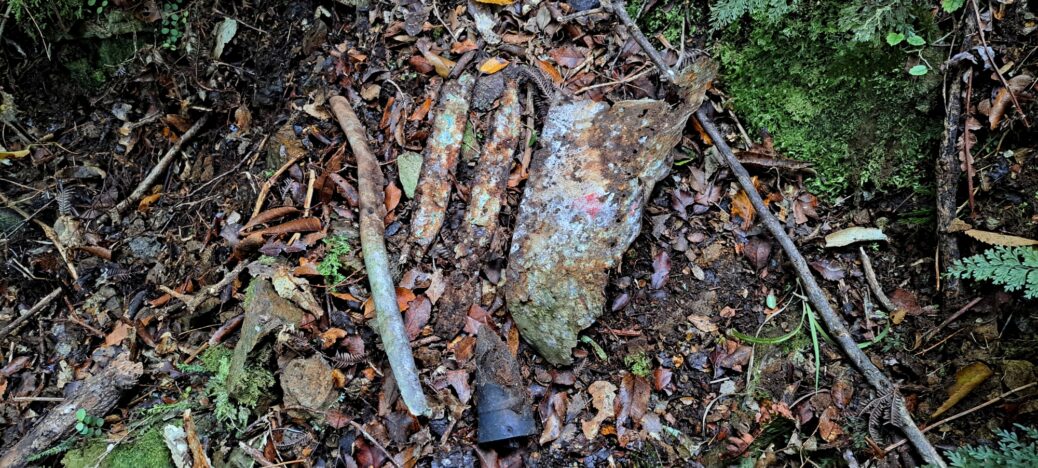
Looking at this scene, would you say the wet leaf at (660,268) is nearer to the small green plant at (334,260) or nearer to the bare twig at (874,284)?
the bare twig at (874,284)

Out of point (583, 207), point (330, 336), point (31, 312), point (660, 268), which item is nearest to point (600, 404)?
point (660, 268)

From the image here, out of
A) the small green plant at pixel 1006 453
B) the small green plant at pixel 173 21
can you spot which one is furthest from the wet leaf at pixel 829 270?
the small green plant at pixel 173 21

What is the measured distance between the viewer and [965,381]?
2568 mm

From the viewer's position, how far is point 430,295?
3266 millimetres

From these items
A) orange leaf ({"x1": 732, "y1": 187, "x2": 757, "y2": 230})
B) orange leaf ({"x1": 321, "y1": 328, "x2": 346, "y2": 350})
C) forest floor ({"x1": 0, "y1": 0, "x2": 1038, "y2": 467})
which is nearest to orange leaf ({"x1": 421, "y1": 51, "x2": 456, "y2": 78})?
forest floor ({"x1": 0, "y1": 0, "x2": 1038, "y2": 467})

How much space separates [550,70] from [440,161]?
0.97 metres

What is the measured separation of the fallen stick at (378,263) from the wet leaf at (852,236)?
7.98 feet

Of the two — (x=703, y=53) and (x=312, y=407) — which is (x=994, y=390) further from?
(x=312, y=407)

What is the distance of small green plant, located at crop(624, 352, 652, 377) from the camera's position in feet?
10.0

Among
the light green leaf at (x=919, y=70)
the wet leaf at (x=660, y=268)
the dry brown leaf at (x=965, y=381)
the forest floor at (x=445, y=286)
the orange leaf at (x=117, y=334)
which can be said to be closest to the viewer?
the dry brown leaf at (x=965, y=381)

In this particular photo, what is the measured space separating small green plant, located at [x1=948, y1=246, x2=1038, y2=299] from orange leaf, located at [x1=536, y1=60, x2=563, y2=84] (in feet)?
7.88

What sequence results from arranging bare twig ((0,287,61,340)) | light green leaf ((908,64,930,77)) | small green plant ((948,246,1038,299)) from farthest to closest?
bare twig ((0,287,61,340)), light green leaf ((908,64,930,77)), small green plant ((948,246,1038,299))

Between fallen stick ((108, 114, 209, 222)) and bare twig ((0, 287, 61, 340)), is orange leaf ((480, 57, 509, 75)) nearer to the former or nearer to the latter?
fallen stick ((108, 114, 209, 222))

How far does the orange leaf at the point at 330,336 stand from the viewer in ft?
10.5
